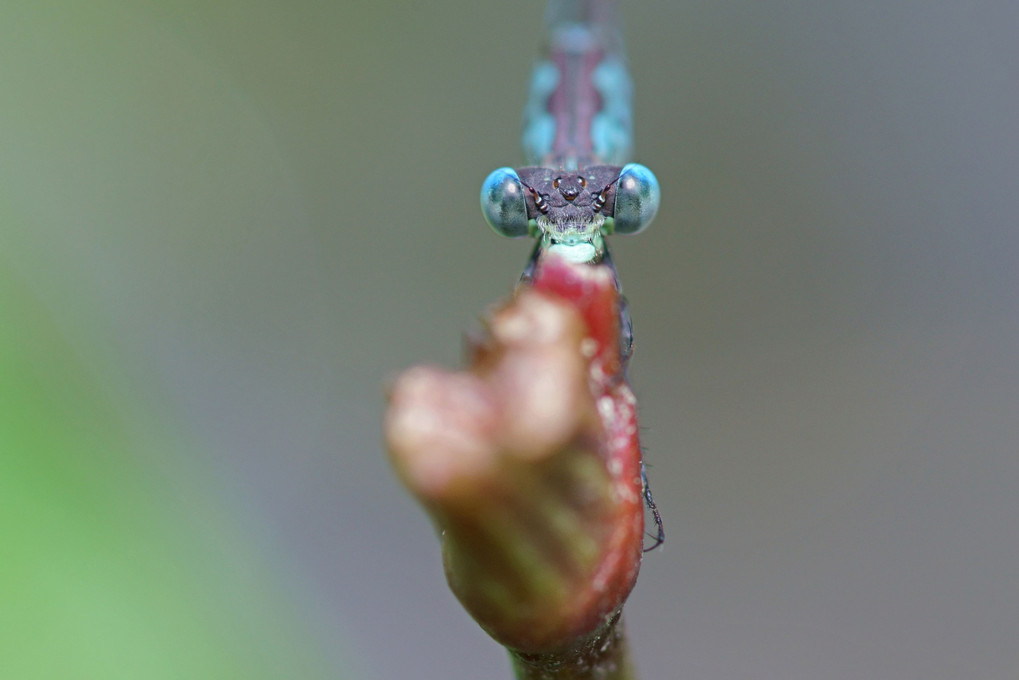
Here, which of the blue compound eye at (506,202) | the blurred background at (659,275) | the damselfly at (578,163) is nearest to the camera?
the damselfly at (578,163)

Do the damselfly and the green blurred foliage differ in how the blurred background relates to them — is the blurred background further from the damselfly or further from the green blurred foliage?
the damselfly

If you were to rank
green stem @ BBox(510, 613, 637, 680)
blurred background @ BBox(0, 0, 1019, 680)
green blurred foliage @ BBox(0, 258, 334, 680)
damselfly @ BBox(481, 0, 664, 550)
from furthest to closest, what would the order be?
blurred background @ BBox(0, 0, 1019, 680) < damselfly @ BBox(481, 0, 664, 550) < green blurred foliage @ BBox(0, 258, 334, 680) < green stem @ BBox(510, 613, 637, 680)

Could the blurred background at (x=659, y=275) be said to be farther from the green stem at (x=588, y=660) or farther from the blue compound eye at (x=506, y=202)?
the green stem at (x=588, y=660)

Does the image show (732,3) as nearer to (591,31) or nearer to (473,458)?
(591,31)

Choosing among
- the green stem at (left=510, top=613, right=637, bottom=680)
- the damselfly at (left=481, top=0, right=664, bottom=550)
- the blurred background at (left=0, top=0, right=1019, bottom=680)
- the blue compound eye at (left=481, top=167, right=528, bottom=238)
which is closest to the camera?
the green stem at (left=510, top=613, right=637, bottom=680)

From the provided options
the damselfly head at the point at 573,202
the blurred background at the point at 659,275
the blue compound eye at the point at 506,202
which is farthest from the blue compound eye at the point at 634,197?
the blurred background at the point at 659,275

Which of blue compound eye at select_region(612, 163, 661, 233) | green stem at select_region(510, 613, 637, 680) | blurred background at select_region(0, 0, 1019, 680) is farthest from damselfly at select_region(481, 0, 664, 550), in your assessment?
blurred background at select_region(0, 0, 1019, 680)

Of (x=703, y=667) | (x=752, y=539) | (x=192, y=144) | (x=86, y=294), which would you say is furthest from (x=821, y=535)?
(x=192, y=144)
